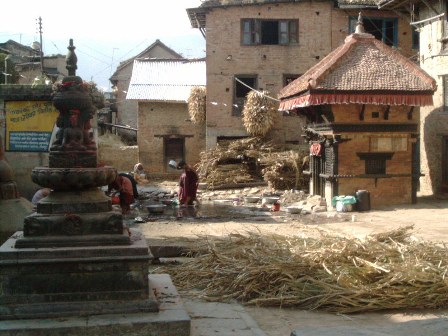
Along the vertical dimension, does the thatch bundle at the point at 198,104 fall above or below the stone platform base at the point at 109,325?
above

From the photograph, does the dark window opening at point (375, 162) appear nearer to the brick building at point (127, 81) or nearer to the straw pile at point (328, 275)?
the straw pile at point (328, 275)

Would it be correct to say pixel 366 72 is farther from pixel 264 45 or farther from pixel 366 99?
pixel 264 45

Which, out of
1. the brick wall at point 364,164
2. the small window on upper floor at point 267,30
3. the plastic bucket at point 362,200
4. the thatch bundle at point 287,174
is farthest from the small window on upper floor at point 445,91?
the small window on upper floor at point 267,30

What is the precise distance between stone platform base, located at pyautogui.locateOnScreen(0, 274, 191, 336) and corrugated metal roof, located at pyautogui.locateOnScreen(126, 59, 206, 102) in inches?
1168

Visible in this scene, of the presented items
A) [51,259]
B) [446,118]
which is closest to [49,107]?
[51,259]

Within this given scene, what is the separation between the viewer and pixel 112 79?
1989 inches

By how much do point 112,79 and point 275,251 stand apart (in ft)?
143

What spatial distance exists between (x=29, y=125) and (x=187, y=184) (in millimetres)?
5458

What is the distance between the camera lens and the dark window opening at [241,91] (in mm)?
31516

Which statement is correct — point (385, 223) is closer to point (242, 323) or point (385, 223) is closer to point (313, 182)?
point (313, 182)

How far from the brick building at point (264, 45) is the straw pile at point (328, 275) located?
74.2ft

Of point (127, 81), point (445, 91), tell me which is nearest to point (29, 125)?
point (445, 91)

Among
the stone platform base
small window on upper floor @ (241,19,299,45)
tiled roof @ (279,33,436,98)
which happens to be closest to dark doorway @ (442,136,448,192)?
tiled roof @ (279,33,436,98)

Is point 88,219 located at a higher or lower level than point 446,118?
lower
